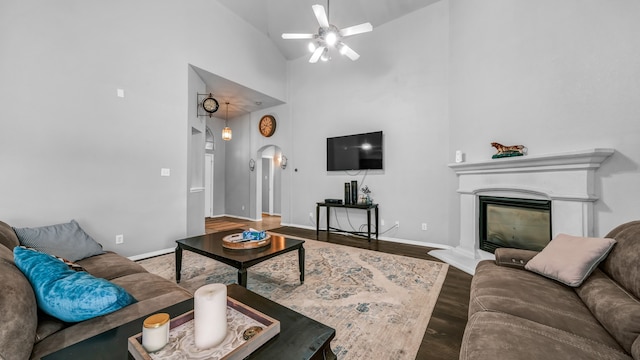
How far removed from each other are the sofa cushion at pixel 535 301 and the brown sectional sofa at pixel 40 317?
1.73 meters

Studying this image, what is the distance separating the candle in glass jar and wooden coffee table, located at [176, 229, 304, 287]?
110 centimetres

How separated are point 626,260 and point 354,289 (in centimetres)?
183

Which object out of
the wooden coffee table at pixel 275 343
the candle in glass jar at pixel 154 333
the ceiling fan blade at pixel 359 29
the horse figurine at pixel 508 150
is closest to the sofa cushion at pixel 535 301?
the wooden coffee table at pixel 275 343

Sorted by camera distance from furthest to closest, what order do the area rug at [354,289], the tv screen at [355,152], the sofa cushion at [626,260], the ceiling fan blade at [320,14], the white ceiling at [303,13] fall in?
the tv screen at [355,152]
the white ceiling at [303,13]
the ceiling fan blade at [320,14]
the area rug at [354,289]
the sofa cushion at [626,260]

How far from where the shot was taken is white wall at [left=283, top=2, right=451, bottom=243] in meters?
3.96

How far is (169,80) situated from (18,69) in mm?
1478

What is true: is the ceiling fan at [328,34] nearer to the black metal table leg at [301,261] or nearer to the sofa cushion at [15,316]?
the black metal table leg at [301,261]

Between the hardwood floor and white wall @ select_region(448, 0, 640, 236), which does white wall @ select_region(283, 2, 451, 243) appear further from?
the hardwood floor

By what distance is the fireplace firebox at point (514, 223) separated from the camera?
103 inches

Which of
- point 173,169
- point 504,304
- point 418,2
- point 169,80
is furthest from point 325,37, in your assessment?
point 504,304

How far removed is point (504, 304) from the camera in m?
1.29

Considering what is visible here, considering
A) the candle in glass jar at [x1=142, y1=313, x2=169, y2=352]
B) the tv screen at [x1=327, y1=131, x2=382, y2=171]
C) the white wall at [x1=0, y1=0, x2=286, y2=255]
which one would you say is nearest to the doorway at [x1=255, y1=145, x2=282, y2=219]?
the tv screen at [x1=327, y1=131, x2=382, y2=171]

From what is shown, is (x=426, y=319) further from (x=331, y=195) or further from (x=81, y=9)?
(x=81, y=9)

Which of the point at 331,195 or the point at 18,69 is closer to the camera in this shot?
the point at 18,69
